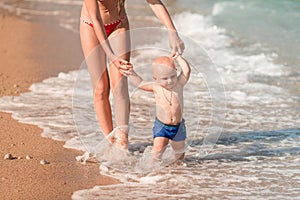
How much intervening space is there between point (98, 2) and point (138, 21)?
8170mm

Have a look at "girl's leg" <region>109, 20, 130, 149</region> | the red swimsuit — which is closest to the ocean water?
"girl's leg" <region>109, 20, 130, 149</region>

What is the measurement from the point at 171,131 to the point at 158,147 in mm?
162

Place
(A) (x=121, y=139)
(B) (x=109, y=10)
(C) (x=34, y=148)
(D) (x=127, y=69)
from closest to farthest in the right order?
(D) (x=127, y=69), (B) (x=109, y=10), (A) (x=121, y=139), (C) (x=34, y=148)

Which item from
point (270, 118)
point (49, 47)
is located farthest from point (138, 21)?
point (270, 118)

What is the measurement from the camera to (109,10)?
17.3 ft

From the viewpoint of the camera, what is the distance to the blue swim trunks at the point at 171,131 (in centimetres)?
528

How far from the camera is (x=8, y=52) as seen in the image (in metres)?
9.55

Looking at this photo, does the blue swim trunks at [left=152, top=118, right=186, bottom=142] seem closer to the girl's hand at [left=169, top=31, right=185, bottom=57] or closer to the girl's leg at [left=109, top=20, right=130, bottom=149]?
the girl's leg at [left=109, top=20, right=130, bottom=149]

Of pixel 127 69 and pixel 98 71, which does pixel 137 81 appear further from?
pixel 98 71

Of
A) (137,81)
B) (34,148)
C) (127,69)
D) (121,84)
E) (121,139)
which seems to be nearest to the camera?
(127,69)

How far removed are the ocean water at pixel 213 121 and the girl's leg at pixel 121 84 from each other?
19 cm

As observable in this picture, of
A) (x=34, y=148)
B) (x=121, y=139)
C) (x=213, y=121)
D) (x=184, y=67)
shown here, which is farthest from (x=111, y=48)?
(x=213, y=121)

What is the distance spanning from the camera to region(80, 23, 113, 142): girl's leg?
17.5ft

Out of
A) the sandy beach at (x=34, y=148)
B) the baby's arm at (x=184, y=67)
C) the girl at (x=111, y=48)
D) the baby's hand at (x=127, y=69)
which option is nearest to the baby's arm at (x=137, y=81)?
the baby's hand at (x=127, y=69)
